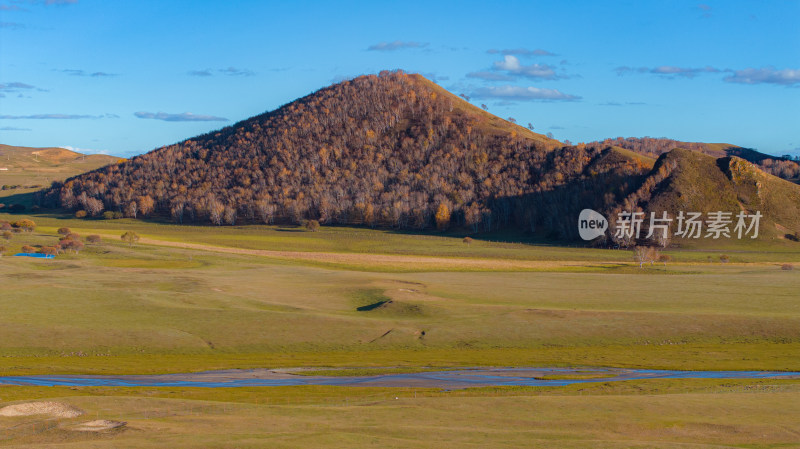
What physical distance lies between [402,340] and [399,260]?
222 feet

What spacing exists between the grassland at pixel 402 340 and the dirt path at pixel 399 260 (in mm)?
1063

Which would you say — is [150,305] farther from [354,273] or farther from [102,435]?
[102,435]

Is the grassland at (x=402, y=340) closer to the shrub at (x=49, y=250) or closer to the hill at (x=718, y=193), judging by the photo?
the shrub at (x=49, y=250)

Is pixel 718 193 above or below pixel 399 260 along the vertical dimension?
above

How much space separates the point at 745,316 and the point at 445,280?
1576 inches

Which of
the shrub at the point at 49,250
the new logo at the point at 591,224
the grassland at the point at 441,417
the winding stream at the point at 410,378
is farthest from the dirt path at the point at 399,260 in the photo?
the grassland at the point at 441,417

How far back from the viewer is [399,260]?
131m

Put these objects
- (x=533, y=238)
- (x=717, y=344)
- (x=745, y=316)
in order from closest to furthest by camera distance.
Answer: (x=717, y=344), (x=745, y=316), (x=533, y=238)

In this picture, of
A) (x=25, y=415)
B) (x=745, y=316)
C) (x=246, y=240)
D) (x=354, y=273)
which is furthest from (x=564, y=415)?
(x=246, y=240)

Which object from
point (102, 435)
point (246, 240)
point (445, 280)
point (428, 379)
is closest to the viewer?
point (102, 435)

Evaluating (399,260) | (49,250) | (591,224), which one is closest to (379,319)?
(399,260)

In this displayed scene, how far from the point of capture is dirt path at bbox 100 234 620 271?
400 feet

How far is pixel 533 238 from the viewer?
18312 centimetres

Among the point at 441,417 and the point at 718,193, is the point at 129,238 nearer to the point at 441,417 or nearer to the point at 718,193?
the point at 441,417
